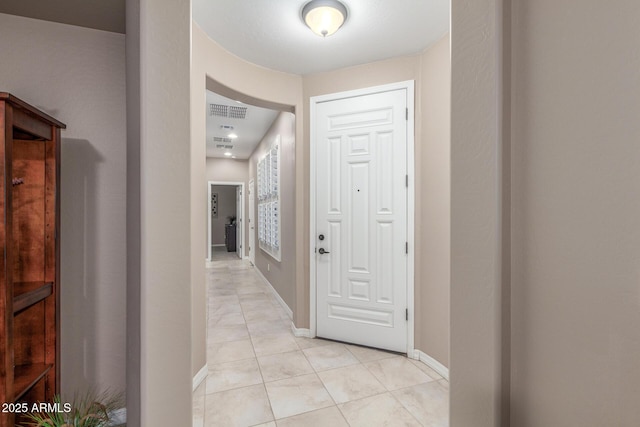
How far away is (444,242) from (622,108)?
1689 millimetres

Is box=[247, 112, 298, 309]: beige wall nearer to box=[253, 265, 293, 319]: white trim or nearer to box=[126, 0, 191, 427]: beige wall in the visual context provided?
box=[253, 265, 293, 319]: white trim

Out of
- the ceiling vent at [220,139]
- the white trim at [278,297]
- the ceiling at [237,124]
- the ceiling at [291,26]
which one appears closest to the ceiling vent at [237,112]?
the ceiling at [237,124]

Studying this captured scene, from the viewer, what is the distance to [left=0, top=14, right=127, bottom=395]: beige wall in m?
1.73

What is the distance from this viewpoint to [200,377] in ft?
7.29

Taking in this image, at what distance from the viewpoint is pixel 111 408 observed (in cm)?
169

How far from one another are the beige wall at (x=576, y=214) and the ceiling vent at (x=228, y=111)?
3.70 meters

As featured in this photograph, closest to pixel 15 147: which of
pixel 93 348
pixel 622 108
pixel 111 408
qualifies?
pixel 93 348

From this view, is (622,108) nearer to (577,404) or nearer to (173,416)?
(577,404)

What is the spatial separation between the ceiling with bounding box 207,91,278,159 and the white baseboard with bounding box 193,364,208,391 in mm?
2833

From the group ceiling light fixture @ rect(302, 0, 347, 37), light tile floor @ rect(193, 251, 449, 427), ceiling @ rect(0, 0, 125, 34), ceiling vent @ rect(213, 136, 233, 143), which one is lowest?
light tile floor @ rect(193, 251, 449, 427)

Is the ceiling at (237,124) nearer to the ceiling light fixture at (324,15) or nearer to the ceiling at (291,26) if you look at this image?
the ceiling at (291,26)

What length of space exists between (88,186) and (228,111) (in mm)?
2701

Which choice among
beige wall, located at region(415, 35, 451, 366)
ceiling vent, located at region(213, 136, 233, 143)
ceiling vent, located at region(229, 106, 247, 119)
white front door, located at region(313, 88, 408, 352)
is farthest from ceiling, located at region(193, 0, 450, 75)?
ceiling vent, located at region(213, 136, 233, 143)

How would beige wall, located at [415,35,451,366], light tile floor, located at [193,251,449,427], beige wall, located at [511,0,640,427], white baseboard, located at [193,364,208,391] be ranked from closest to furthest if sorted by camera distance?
beige wall, located at [511,0,640,427]
light tile floor, located at [193,251,449,427]
white baseboard, located at [193,364,208,391]
beige wall, located at [415,35,451,366]
